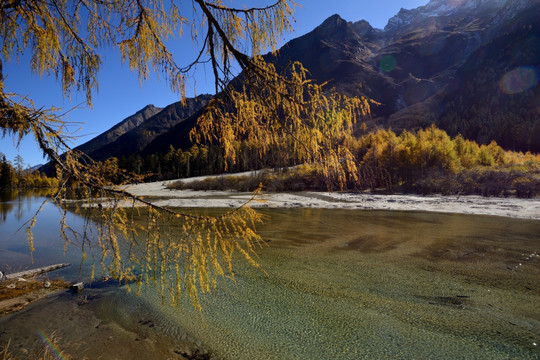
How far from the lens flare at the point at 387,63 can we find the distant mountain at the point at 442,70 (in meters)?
0.47

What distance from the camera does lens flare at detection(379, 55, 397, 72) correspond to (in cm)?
12550

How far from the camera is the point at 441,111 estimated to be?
7750 cm

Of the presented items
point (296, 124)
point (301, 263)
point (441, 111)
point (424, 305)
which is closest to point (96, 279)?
point (301, 263)

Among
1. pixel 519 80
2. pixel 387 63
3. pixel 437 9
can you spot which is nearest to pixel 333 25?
pixel 387 63

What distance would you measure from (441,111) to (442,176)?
73391 millimetres

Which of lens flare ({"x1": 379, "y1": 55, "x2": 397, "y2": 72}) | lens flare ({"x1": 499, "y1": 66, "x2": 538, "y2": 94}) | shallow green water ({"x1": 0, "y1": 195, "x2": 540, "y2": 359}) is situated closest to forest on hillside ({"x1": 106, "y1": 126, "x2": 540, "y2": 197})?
shallow green water ({"x1": 0, "y1": 195, "x2": 540, "y2": 359})

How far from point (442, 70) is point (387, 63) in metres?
24.2

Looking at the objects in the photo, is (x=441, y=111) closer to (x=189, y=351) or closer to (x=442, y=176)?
(x=442, y=176)

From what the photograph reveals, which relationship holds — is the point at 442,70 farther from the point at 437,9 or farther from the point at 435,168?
the point at 435,168

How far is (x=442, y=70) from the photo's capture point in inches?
4574

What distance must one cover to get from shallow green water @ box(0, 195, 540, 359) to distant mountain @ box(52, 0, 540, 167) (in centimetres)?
297

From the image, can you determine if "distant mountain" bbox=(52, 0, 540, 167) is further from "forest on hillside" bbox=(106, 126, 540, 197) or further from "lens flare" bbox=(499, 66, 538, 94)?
"forest on hillside" bbox=(106, 126, 540, 197)

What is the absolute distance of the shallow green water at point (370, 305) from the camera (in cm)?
282

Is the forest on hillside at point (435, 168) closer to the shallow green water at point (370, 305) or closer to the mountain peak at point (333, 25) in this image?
the shallow green water at point (370, 305)
